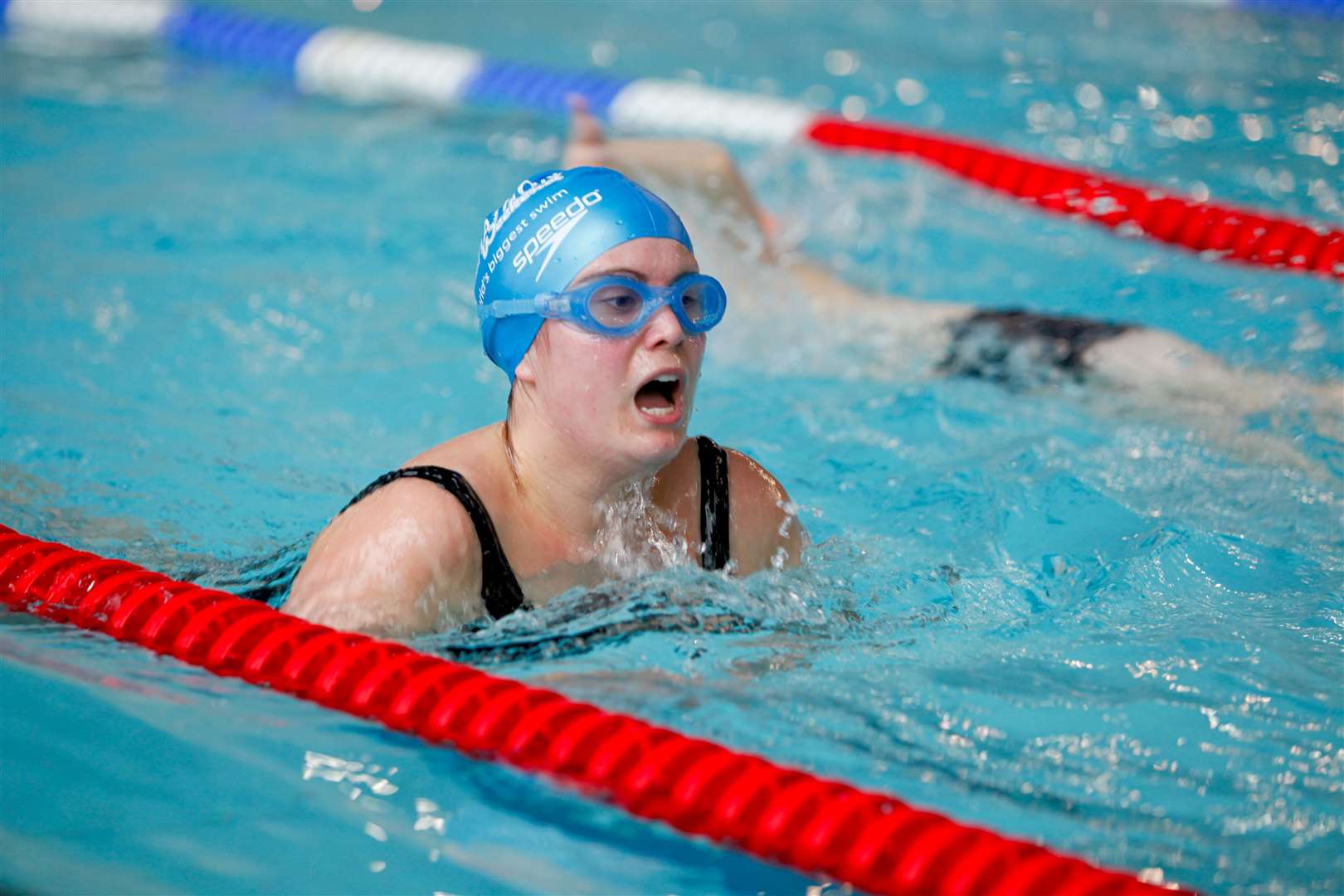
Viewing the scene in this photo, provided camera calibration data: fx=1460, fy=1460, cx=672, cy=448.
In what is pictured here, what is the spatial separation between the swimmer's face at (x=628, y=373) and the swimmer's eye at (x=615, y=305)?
0.03 meters

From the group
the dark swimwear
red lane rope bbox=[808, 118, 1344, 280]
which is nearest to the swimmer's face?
the dark swimwear

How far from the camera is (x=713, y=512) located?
264 cm

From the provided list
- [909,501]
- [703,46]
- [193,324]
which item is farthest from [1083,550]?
[703,46]

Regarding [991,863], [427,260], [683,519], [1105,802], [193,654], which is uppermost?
[427,260]

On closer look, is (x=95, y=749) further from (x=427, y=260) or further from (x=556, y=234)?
(x=427, y=260)

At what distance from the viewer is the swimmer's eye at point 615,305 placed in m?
2.33

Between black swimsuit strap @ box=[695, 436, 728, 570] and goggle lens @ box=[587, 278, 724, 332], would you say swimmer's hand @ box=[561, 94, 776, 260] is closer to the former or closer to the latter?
black swimsuit strap @ box=[695, 436, 728, 570]

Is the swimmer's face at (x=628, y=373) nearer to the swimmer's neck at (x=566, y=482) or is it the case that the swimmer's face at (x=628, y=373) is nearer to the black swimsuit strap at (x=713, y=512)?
the swimmer's neck at (x=566, y=482)

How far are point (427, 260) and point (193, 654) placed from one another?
296cm

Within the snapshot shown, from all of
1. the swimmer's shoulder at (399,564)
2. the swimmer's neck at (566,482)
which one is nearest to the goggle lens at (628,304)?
the swimmer's neck at (566,482)

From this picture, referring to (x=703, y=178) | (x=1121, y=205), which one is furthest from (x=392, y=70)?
(x=1121, y=205)

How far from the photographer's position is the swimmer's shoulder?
224 cm

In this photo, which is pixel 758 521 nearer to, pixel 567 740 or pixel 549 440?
pixel 549 440

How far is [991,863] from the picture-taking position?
1811mm
